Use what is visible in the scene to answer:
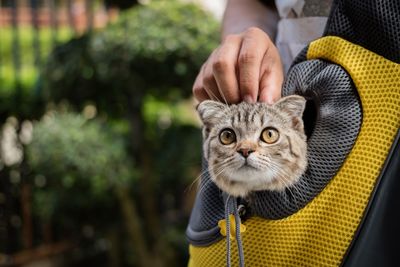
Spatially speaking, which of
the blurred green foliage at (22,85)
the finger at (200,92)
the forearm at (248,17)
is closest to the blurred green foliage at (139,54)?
the blurred green foliage at (22,85)

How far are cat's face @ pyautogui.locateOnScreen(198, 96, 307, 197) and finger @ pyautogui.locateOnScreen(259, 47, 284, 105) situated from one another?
0.07 ft

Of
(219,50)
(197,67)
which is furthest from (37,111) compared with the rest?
(219,50)

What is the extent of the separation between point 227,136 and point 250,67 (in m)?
0.10

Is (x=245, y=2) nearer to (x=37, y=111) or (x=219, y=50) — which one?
(x=219, y=50)

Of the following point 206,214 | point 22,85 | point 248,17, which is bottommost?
point 22,85

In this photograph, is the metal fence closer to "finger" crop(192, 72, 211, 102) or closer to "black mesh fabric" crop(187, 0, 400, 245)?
"finger" crop(192, 72, 211, 102)

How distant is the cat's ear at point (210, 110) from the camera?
785 mm

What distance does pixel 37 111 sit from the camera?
2816 mm

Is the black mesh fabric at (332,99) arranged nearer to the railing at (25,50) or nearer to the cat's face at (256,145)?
the cat's face at (256,145)

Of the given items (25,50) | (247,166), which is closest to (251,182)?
(247,166)

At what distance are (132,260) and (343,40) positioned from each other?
2460mm

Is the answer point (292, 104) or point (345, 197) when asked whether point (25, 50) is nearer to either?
point (292, 104)

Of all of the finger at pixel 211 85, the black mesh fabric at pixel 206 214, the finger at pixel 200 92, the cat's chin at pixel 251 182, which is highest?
the finger at pixel 211 85

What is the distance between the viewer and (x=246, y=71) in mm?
765
